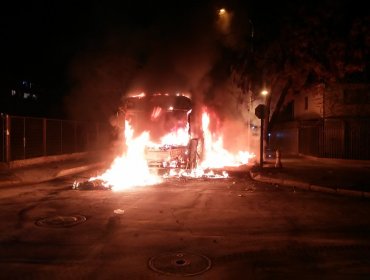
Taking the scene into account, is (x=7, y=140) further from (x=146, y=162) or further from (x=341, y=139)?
(x=341, y=139)

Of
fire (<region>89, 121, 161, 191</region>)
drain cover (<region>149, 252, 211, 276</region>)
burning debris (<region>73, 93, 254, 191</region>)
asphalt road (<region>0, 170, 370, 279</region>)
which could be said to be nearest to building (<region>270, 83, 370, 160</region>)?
burning debris (<region>73, 93, 254, 191</region>)

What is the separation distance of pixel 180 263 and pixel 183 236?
129 cm

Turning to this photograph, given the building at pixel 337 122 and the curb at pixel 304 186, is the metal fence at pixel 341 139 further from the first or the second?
the curb at pixel 304 186

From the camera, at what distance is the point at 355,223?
754 cm

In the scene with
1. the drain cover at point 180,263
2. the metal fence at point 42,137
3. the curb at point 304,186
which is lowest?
the drain cover at point 180,263

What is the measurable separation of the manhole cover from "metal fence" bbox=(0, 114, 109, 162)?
8.97 meters

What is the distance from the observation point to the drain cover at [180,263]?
4934 millimetres

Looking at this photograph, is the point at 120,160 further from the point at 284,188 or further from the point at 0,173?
the point at 284,188

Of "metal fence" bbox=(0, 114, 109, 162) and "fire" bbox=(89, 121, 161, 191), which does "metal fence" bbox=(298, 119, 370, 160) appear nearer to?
"fire" bbox=(89, 121, 161, 191)

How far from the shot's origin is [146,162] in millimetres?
17250

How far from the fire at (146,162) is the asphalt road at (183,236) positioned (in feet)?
9.25

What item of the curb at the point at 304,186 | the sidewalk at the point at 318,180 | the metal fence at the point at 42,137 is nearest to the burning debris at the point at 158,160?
the curb at the point at 304,186

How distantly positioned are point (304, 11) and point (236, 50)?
6.59 meters

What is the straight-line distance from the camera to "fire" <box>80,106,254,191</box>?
13684 mm
